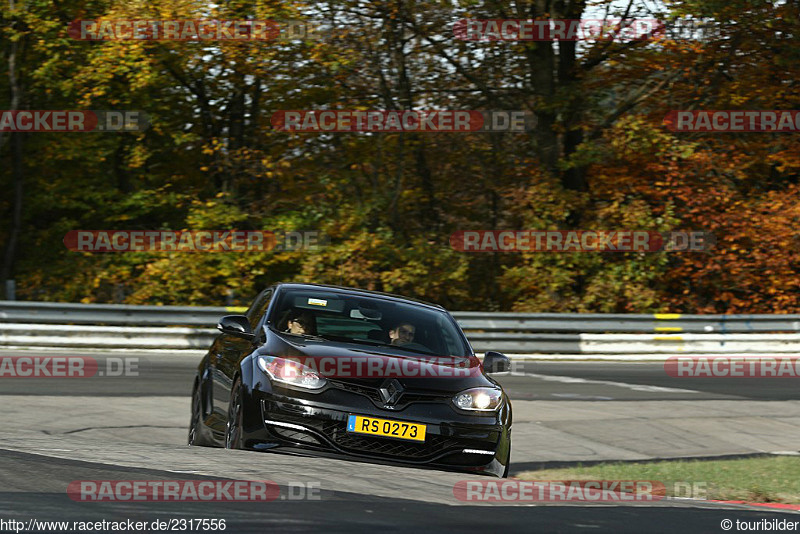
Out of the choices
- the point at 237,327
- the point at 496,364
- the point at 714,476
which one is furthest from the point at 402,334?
the point at 714,476

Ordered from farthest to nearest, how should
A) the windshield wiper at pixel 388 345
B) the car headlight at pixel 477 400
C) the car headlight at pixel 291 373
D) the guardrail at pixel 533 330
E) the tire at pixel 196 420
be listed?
the guardrail at pixel 533 330 → the tire at pixel 196 420 → the windshield wiper at pixel 388 345 → the car headlight at pixel 477 400 → the car headlight at pixel 291 373

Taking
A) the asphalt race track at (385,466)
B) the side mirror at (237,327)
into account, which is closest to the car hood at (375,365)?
the side mirror at (237,327)

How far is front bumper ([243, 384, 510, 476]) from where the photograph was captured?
7.88 m

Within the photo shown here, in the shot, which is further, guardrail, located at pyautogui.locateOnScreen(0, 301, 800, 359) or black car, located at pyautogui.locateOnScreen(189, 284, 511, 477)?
guardrail, located at pyautogui.locateOnScreen(0, 301, 800, 359)

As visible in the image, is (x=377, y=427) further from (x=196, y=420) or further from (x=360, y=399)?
(x=196, y=420)

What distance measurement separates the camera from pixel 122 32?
80.2 ft

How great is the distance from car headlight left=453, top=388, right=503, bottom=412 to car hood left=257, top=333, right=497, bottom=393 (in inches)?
2.0

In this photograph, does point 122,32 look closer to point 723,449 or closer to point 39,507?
point 723,449

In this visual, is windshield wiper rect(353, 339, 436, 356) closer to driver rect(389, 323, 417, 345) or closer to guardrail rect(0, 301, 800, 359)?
driver rect(389, 323, 417, 345)

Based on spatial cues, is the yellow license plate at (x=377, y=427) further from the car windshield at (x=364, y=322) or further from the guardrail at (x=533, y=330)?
the guardrail at (x=533, y=330)

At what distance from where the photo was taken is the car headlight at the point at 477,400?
809cm

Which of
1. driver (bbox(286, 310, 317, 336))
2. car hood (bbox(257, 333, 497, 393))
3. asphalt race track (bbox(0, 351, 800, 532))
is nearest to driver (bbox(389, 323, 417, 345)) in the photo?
car hood (bbox(257, 333, 497, 393))

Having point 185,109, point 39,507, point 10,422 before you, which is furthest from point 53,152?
point 39,507

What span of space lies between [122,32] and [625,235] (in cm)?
1160
